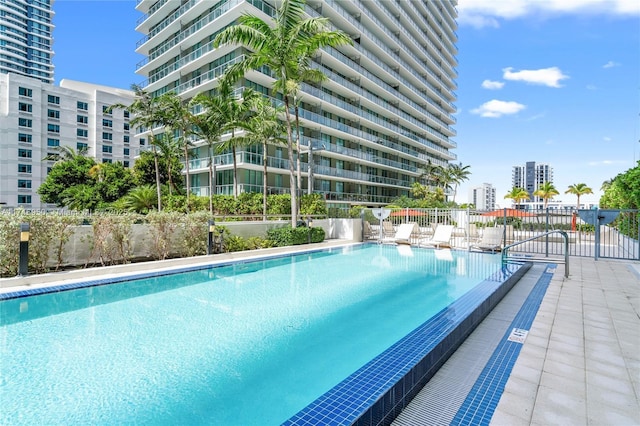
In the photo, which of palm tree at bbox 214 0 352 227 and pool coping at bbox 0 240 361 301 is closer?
pool coping at bbox 0 240 361 301

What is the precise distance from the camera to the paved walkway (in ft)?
8.93

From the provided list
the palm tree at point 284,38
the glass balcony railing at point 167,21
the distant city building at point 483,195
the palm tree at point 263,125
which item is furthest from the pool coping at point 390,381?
the distant city building at point 483,195

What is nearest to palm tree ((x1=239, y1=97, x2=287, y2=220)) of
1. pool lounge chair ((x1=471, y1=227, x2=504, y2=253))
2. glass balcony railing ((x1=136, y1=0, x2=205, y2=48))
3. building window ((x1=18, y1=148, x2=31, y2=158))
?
pool lounge chair ((x1=471, y1=227, x2=504, y2=253))

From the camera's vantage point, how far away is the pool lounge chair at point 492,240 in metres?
14.2

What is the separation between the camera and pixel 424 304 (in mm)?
6895

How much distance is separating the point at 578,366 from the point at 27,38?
141m

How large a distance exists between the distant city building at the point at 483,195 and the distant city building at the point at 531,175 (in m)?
11.6

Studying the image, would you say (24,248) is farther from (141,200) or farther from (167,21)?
(167,21)

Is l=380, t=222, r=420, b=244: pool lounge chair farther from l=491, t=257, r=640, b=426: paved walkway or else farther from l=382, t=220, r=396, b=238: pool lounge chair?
l=491, t=257, r=640, b=426: paved walkway

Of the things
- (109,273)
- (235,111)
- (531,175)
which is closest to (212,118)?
(235,111)

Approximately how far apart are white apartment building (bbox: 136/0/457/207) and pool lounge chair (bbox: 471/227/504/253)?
1226 centimetres

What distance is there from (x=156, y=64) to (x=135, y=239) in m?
35.9

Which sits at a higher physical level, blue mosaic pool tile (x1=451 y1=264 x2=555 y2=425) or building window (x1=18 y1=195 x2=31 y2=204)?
building window (x1=18 y1=195 x2=31 y2=204)

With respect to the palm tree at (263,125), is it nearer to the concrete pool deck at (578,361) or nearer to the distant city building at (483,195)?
the concrete pool deck at (578,361)
